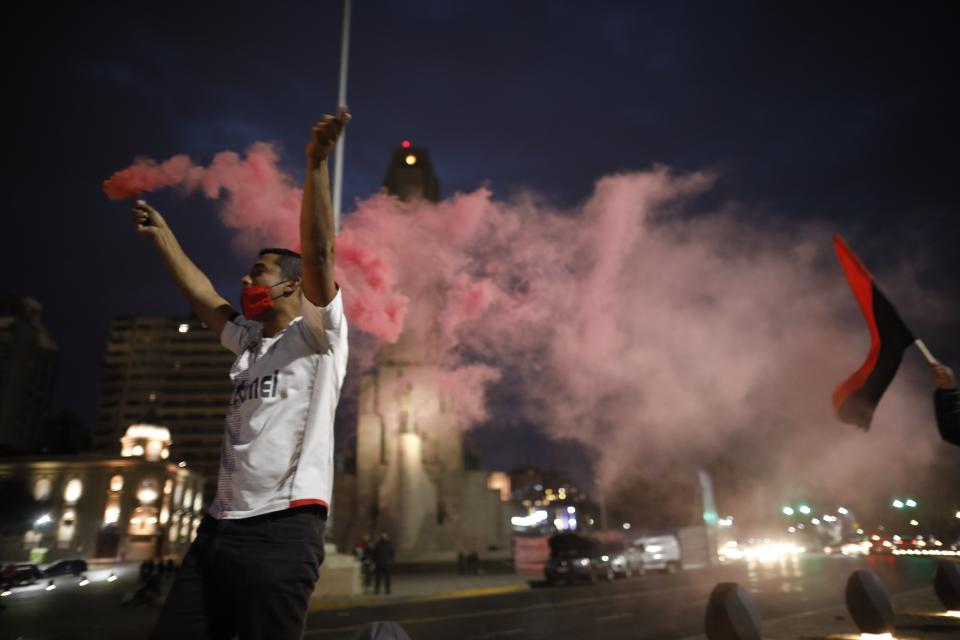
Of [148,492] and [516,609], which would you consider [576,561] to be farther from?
[148,492]

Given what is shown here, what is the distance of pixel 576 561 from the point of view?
2464cm

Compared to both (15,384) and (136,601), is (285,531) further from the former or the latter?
(15,384)

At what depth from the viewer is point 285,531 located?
222 centimetres

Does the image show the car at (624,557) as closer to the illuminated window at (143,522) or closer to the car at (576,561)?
the car at (576,561)

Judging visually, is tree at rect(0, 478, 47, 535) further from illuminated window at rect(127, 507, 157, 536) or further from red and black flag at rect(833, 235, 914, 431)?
red and black flag at rect(833, 235, 914, 431)

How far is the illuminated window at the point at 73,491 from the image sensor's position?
182ft

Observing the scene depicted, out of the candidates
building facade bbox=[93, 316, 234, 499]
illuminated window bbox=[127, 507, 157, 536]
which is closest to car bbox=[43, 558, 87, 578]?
illuminated window bbox=[127, 507, 157, 536]

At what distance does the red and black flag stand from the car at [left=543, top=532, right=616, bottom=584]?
19.1 metres

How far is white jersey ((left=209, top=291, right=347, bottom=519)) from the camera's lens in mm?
2311

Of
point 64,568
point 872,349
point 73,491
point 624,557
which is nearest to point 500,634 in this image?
point 872,349

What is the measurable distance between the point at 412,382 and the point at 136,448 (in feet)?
130

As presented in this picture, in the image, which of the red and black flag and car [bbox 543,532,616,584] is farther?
car [bbox 543,532,616,584]

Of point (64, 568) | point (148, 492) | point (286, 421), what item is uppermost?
point (148, 492)

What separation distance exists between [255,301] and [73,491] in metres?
68.7
